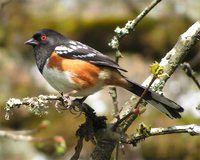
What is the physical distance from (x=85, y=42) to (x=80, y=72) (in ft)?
8.48

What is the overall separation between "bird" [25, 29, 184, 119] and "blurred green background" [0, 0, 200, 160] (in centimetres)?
192

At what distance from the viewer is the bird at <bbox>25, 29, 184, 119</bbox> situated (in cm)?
195

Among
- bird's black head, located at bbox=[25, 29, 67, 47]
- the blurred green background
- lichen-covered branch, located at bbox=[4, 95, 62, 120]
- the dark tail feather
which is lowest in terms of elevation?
lichen-covered branch, located at bbox=[4, 95, 62, 120]

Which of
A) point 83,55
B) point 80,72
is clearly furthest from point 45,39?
point 80,72

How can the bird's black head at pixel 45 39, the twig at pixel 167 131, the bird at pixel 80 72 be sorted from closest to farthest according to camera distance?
1. the twig at pixel 167 131
2. the bird at pixel 80 72
3. the bird's black head at pixel 45 39

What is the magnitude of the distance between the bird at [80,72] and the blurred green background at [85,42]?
192cm

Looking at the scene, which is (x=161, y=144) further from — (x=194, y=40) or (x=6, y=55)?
(x=6, y=55)

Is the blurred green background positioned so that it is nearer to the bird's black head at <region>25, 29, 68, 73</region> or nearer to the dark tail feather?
the bird's black head at <region>25, 29, 68, 73</region>

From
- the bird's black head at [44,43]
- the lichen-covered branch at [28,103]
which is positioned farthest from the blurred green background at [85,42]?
the lichen-covered branch at [28,103]

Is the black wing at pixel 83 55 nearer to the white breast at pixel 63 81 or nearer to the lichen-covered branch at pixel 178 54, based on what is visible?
the white breast at pixel 63 81

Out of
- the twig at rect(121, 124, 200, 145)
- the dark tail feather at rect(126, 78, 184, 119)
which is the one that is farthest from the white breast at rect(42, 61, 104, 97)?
the twig at rect(121, 124, 200, 145)

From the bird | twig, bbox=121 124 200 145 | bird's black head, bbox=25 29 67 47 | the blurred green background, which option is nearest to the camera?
twig, bbox=121 124 200 145

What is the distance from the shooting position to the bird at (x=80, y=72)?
76.9 inches

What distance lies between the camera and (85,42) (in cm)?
450
